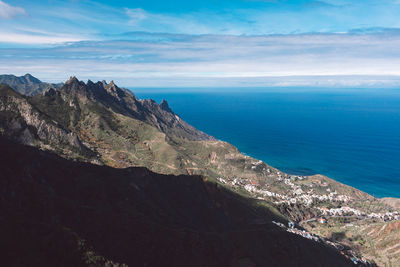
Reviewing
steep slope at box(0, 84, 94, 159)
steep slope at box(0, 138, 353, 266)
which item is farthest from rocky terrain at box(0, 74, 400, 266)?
steep slope at box(0, 138, 353, 266)

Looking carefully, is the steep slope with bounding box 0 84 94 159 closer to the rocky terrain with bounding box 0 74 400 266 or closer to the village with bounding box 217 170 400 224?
the rocky terrain with bounding box 0 74 400 266

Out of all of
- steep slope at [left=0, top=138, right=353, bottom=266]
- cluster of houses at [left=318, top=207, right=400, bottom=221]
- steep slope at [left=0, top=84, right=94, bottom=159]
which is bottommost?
cluster of houses at [left=318, top=207, right=400, bottom=221]

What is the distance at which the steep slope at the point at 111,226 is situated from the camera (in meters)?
40.9

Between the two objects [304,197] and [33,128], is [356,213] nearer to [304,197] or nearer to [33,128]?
[304,197]

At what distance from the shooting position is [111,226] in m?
52.5

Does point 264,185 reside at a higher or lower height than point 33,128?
lower

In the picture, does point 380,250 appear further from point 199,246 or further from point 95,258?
point 95,258

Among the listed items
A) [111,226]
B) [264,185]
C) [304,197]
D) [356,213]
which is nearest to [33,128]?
[111,226]

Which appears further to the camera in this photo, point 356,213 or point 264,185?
point 264,185

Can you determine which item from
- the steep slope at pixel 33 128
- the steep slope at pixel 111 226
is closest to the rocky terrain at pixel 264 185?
the steep slope at pixel 33 128

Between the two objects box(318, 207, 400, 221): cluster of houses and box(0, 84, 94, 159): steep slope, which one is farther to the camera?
box(318, 207, 400, 221): cluster of houses

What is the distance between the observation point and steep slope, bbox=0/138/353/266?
134 feet

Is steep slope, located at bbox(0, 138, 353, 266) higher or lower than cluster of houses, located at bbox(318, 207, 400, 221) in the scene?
higher

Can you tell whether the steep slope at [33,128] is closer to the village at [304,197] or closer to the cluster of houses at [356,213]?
the village at [304,197]
